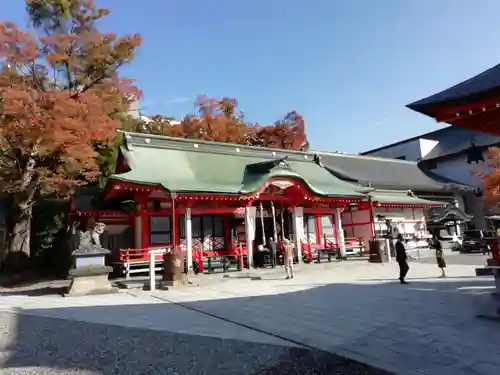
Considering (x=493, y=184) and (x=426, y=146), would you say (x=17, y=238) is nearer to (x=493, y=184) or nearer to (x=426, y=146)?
(x=493, y=184)

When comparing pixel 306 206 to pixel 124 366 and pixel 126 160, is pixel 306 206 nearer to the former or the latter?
pixel 126 160

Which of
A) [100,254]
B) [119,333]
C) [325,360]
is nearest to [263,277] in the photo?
[100,254]

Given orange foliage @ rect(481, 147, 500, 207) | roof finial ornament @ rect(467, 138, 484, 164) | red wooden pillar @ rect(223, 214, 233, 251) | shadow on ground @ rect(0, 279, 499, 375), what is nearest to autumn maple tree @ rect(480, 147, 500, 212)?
orange foliage @ rect(481, 147, 500, 207)

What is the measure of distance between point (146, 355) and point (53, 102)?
1257 centimetres

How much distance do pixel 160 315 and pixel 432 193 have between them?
2897 centimetres

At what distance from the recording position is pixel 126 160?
17.3 m

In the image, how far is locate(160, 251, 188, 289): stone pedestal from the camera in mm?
12688

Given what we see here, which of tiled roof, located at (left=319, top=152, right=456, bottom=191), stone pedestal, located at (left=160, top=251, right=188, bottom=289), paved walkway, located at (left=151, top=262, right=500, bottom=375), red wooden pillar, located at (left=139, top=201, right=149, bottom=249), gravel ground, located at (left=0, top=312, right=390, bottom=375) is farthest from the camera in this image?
tiled roof, located at (left=319, top=152, right=456, bottom=191)

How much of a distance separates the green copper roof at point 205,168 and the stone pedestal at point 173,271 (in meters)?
2.91

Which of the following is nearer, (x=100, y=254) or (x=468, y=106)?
(x=468, y=106)

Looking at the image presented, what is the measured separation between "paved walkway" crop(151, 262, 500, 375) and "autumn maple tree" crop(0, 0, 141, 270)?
28.5 ft

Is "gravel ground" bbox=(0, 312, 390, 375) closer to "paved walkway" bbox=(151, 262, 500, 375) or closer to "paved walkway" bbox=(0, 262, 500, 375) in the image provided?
"paved walkway" bbox=(0, 262, 500, 375)

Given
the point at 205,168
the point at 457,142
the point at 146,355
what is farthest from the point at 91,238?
the point at 457,142

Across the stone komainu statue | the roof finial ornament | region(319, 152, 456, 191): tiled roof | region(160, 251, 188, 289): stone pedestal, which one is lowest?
region(160, 251, 188, 289): stone pedestal
